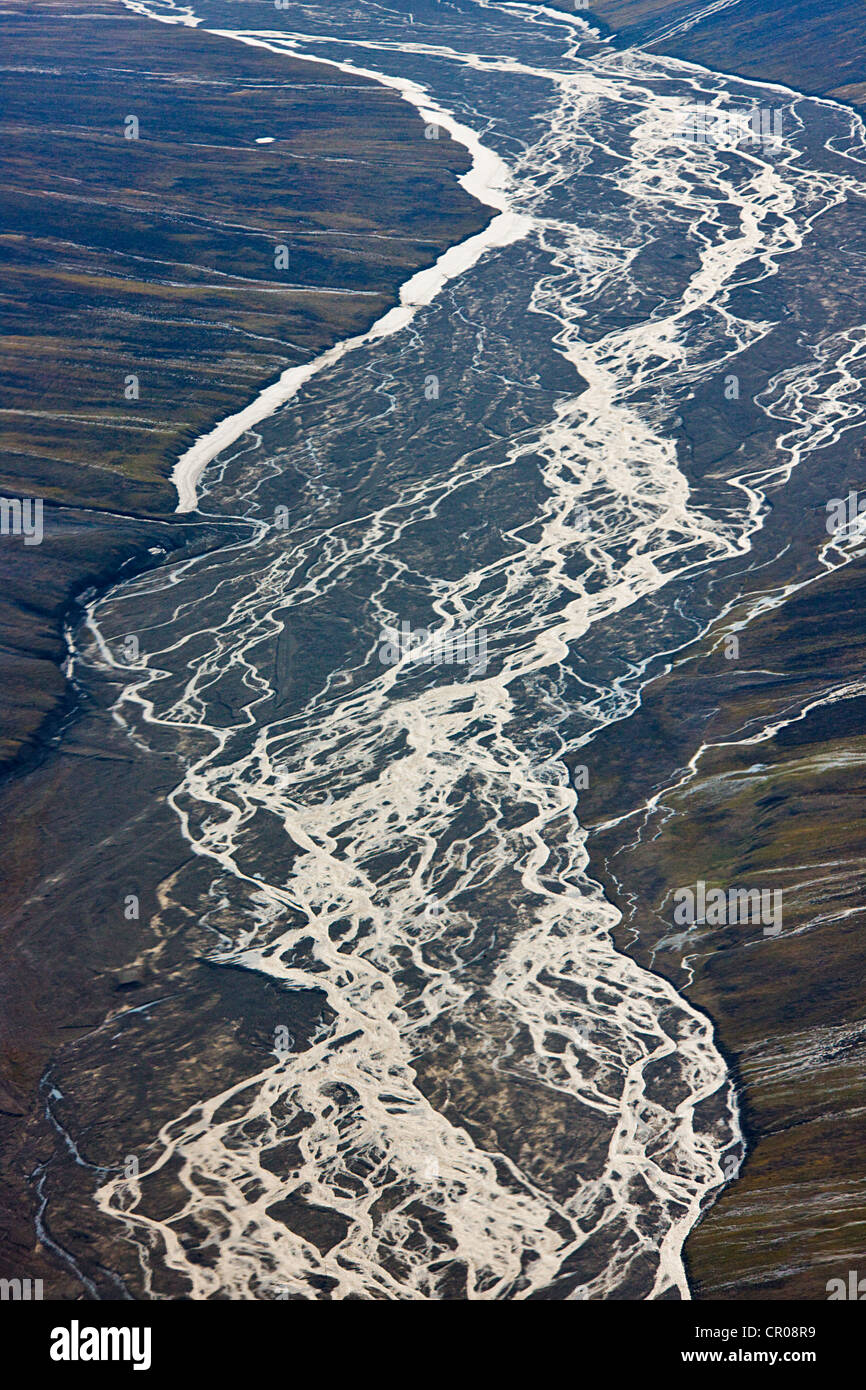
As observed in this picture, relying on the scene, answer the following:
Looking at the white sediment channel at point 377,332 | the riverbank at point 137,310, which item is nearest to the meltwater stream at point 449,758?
the white sediment channel at point 377,332

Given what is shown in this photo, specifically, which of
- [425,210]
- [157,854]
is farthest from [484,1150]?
[425,210]

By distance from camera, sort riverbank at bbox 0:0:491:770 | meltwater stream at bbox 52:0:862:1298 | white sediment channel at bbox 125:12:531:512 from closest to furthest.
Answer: meltwater stream at bbox 52:0:862:1298 → riverbank at bbox 0:0:491:770 → white sediment channel at bbox 125:12:531:512

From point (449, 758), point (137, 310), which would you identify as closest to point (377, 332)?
point (137, 310)

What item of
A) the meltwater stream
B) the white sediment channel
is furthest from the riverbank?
the meltwater stream

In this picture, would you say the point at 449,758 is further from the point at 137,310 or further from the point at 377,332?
the point at 137,310

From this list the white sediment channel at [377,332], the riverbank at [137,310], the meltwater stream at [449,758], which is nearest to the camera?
the meltwater stream at [449,758]

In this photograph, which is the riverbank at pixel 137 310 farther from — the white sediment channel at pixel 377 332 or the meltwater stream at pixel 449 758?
the meltwater stream at pixel 449 758

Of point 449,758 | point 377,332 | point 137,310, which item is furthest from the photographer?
point 377,332

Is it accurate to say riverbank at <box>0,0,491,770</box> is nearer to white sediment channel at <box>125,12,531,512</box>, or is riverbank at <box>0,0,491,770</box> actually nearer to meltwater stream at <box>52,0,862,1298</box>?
white sediment channel at <box>125,12,531,512</box>
